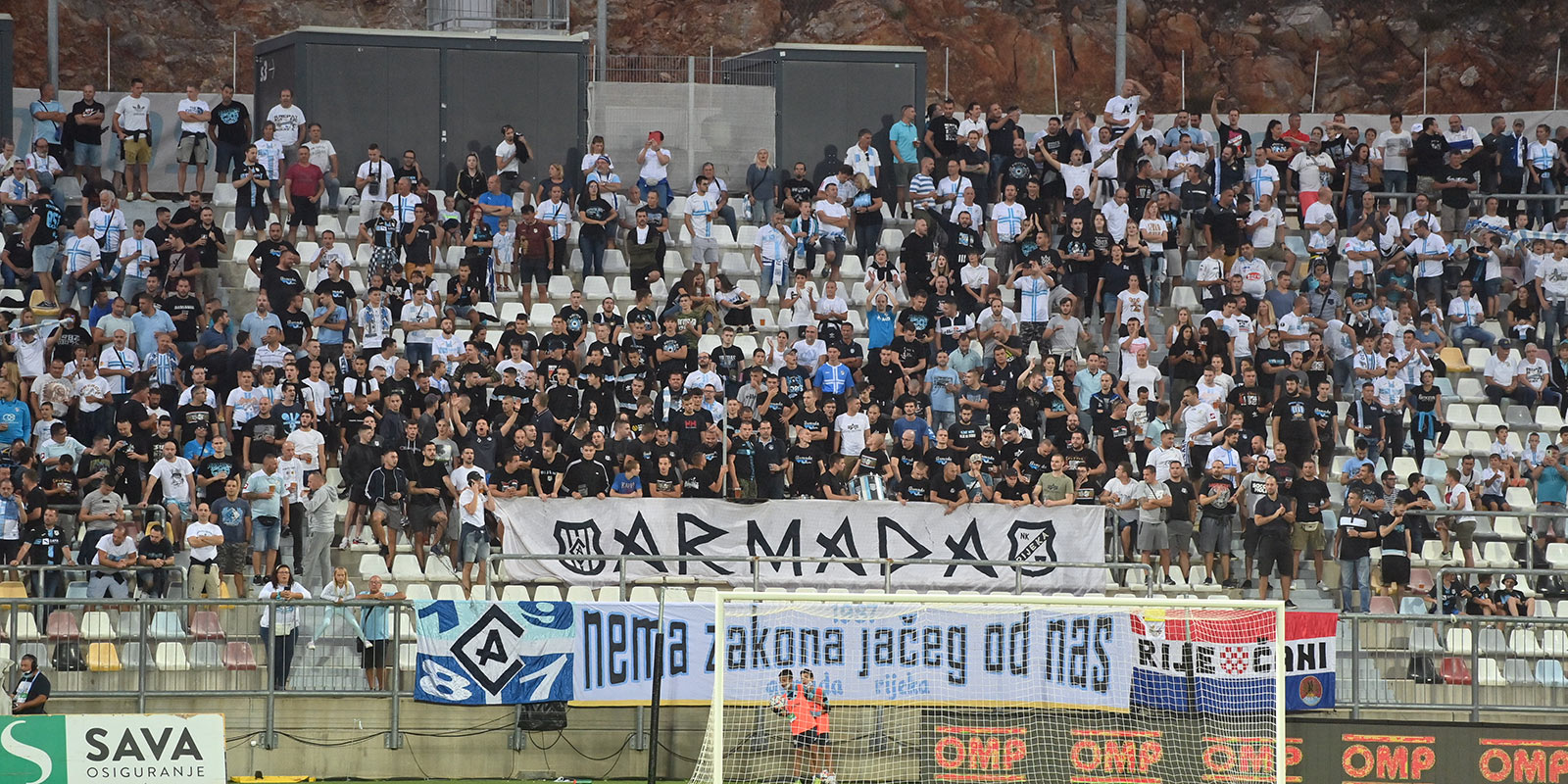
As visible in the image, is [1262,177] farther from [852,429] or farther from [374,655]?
[374,655]

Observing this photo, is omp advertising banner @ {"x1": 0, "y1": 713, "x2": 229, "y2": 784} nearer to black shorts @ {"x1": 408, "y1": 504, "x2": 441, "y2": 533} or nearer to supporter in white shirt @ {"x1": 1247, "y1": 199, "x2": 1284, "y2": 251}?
black shorts @ {"x1": 408, "y1": 504, "x2": 441, "y2": 533}

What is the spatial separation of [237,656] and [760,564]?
19.3ft

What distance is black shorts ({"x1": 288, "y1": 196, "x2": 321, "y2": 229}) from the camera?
28062 mm

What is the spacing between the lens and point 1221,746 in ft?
63.5

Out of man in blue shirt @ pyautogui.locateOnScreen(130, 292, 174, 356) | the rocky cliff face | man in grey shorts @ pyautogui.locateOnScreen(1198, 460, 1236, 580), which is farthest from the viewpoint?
the rocky cliff face

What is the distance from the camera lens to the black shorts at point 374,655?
2023 centimetres

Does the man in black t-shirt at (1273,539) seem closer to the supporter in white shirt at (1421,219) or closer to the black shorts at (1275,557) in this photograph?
the black shorts at (1275,557)

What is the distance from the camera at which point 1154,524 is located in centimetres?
2366

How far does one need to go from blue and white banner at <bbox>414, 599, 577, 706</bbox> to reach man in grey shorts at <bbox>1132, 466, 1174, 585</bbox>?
23.4ft

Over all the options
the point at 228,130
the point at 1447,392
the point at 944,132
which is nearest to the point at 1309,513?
the point at 1447,392

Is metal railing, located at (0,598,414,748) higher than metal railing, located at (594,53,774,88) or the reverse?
the reverse

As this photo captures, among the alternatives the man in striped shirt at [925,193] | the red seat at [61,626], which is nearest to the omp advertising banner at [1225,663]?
the man in striped shirt at [925,193]

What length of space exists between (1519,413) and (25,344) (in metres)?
19.7

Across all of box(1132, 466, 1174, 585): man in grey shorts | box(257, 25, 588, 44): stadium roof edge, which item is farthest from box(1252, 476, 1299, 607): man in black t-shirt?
box(257, 25, 588, 44): stadium roof edge
